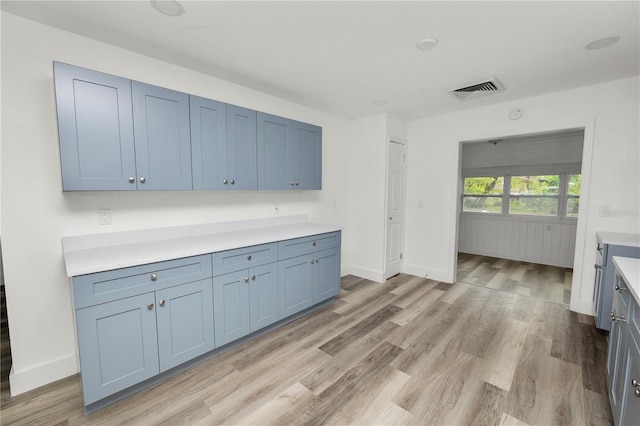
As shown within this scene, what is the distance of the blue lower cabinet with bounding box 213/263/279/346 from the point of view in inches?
90.0

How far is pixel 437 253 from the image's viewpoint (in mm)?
4262

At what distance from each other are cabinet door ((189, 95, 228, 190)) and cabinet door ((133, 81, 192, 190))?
0.18 feet

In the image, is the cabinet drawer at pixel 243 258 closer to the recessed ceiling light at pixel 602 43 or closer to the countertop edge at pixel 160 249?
the countertop edge at pixel 160 249

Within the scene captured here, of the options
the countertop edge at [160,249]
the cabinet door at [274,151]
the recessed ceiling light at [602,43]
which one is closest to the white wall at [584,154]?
the recessed ceiling light at [602,43]

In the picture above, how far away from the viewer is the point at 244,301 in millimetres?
2439

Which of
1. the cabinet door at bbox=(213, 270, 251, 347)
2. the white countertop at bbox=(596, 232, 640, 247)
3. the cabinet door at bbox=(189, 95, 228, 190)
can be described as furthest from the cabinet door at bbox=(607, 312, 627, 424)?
the cabinet door at bbox=(189, 95, 228, 190)

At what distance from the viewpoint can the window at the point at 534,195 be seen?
5.13 m

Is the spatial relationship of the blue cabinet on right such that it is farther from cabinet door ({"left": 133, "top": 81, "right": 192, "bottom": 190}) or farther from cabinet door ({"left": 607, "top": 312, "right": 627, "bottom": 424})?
cabinet door ({"left": 607, "top": 312, "right": 627, "bottom": 424})

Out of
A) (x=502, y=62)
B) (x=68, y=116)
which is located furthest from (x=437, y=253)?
(x=68, y=116)

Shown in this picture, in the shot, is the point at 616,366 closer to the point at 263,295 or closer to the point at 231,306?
the point at 263,295

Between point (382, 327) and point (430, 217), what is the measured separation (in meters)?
2.12

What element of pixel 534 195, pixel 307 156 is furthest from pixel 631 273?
pixel 534 195

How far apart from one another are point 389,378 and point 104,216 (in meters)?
2.56

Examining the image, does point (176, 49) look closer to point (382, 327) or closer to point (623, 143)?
point (382, 327)
